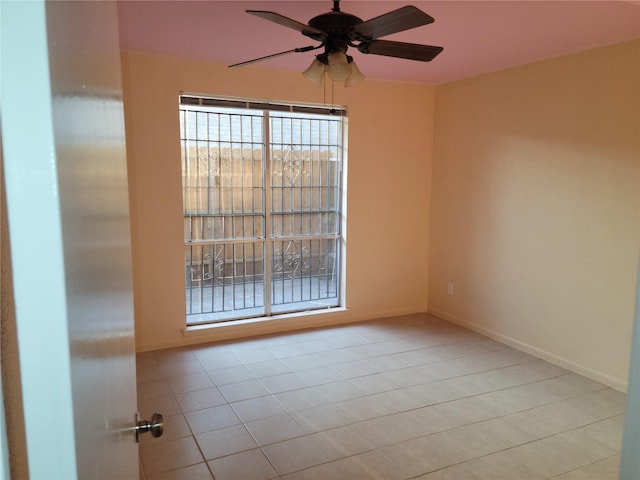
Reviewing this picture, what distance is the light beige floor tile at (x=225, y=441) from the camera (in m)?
2.53

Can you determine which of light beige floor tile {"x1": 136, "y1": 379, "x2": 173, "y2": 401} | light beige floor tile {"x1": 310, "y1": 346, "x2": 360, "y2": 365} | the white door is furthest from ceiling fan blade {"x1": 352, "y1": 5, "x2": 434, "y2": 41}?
light beige floor tile {"x1": 136, "y1": 379, "x2": 173, "y2": 401}

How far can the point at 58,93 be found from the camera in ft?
1.31

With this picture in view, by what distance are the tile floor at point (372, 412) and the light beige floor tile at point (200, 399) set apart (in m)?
0.01

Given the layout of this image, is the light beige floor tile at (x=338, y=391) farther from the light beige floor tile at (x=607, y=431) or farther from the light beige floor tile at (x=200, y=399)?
the light beige floor tile at (x=607, y=431)

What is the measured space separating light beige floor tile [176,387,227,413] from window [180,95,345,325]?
1.18 metres

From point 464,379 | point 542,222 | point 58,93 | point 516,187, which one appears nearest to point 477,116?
point 516,187

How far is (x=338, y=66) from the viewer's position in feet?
7.86

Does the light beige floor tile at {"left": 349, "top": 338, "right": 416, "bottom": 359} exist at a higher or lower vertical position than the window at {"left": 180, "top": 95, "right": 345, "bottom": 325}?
lower

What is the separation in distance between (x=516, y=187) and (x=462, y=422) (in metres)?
2.24

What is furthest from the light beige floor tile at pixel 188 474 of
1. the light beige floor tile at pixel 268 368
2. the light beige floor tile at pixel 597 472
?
the light beige floor tile at pixel 597 472

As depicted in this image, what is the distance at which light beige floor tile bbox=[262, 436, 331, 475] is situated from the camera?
7.89 ft

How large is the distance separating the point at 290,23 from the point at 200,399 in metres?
2.48

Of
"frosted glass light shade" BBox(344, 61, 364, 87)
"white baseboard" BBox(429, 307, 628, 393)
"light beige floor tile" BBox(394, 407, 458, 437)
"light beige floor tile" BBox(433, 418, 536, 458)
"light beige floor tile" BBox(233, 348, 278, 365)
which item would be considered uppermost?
"frosted glass light shade" BBox(344, 61, 364, 87)

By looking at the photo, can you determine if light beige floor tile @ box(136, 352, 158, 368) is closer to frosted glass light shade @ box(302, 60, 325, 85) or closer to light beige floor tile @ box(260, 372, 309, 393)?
light beige floor tile @ box(260, 372, 309, 393)
